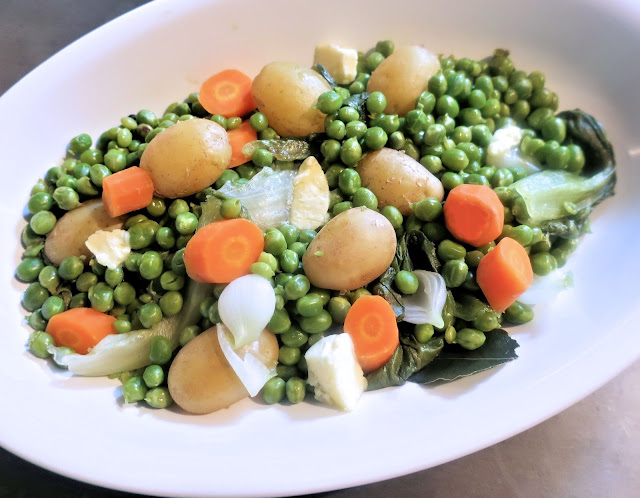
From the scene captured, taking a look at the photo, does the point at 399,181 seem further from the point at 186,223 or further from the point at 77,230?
the point at 77,230

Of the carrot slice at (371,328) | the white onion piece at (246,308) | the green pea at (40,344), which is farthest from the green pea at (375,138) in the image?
the green pea at (40,344)

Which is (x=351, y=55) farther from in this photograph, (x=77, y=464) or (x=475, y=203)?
(x=77, y=464)

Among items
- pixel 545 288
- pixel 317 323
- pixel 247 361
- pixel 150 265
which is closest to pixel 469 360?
pixel 545 288

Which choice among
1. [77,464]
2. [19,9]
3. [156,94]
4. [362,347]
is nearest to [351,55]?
[156,94]

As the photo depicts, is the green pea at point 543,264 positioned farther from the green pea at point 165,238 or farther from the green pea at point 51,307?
the green pea at point 51,307

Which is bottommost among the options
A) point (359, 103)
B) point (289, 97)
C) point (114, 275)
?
point (114, 275)

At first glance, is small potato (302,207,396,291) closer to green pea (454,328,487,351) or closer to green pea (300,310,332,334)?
green pea (300,310,332,334)
